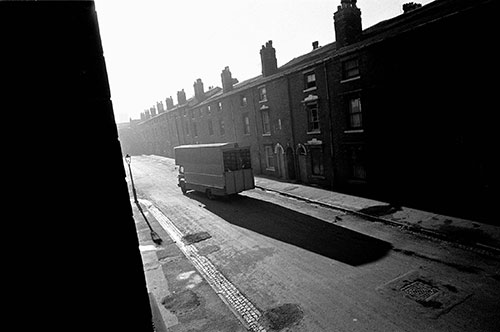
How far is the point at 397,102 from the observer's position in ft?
54.0

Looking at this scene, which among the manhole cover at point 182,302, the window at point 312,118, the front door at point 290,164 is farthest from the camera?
the front door at point 290,164

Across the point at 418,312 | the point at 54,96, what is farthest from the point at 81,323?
the point at 418,312

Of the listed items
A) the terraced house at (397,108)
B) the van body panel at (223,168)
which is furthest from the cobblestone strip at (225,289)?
the terraced house at (397,108)

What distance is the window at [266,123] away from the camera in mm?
27331

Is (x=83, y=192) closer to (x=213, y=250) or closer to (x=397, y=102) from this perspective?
(x=213, y=250)

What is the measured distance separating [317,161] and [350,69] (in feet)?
23.6

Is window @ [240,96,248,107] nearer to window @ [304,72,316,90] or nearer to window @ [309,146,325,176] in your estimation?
window @ [304,72,316,90]

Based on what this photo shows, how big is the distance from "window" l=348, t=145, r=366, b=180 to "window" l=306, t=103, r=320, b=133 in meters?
3.40

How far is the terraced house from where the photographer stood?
45.4ft

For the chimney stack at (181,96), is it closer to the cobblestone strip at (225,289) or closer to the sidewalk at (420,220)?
the sidewalk at (420,220)

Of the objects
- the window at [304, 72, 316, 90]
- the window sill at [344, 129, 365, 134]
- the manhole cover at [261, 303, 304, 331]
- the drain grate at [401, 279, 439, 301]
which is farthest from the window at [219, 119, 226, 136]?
the drain grate at [401, 279, 439, 301]

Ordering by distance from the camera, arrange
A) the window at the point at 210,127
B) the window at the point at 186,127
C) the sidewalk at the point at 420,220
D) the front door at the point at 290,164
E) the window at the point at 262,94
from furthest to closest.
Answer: the window at the point at 186,127 < the window at the point at 210,127 < the window at the point at 262,94 < the front door at the point at 290,164 < the sidewalk at the point at 420,220

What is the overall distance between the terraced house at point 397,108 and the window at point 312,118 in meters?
0.08

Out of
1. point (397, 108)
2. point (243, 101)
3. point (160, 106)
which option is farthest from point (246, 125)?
point (160, 106)
